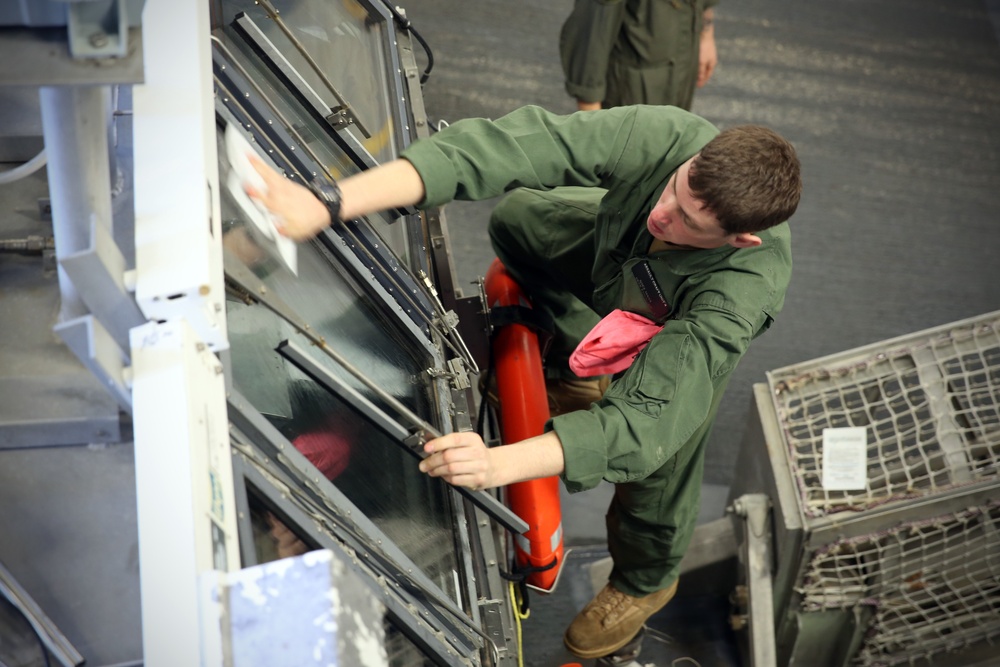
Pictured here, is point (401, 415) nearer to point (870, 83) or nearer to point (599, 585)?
point (599, 585)

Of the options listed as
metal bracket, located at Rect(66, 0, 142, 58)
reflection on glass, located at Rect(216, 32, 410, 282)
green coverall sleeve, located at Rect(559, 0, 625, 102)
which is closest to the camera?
metal bracket, located at Rect(66, 0, 142, 58)

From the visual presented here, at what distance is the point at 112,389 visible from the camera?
117 cm

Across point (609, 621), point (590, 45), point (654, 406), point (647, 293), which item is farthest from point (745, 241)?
point (590, 45)

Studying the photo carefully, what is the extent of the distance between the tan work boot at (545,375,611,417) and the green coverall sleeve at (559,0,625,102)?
1.27 metres

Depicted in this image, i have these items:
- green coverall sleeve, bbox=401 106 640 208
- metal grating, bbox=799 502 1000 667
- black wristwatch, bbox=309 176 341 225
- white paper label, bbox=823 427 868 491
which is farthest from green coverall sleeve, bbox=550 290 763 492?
metal grating, bbox=799 502 1000 667

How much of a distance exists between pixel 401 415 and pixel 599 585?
1.46 meters

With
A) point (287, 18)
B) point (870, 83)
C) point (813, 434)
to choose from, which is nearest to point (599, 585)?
point (813, 434)

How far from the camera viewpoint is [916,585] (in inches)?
110

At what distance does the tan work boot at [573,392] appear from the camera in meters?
2.92

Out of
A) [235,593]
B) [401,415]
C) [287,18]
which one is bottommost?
[235,593]

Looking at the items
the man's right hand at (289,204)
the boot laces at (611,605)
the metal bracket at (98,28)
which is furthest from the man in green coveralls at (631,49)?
the metal bracket at (98,28)

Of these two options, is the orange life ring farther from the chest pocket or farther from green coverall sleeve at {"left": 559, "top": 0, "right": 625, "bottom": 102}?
green coverall sleeve at {"left": 559, "top": 0, "right": 625, "bottom": 102}

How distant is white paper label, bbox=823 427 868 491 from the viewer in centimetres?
268

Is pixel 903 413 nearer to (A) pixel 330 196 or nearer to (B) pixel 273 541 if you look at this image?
(A) pixel 330 196
